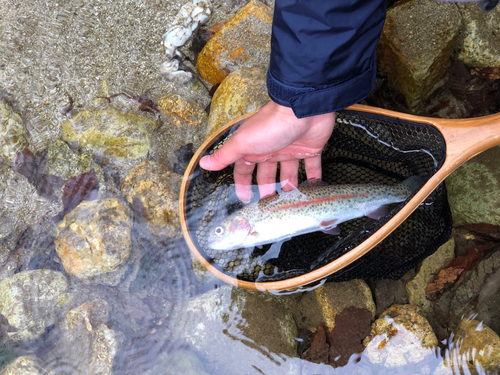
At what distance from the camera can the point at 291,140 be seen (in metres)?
2.97

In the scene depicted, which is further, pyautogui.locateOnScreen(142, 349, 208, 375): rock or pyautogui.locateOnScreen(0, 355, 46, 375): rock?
pyautogui.locateOnScreen(142, 349, 208, 375): rock

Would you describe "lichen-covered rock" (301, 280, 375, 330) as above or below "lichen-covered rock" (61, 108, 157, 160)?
below

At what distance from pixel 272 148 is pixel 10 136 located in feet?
9.00

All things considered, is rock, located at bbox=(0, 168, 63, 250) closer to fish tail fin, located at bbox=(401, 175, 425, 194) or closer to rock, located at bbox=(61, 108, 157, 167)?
rock, located at bbox=(61, 108, 157, 167)

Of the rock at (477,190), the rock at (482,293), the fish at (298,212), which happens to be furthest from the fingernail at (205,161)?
the rock at (482,293)

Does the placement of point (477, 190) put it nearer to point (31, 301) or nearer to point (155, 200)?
point (155, 200)

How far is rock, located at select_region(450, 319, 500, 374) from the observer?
10.3ft

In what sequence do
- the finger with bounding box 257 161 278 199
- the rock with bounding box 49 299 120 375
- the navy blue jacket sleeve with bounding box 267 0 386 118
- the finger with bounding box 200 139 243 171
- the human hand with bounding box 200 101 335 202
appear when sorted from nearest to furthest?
the navy blue jacket sleeve with bounding box 267 0 386 118 < the human hand with bounding box 200 101 335 202 < the finger with bounding box 200 139 243 171 < the rock with bounding box 49 299 120 375 < the finger with bounding box 257 161 278 199

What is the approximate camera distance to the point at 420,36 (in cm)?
335

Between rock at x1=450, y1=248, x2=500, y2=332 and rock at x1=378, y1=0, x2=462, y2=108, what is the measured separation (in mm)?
1892

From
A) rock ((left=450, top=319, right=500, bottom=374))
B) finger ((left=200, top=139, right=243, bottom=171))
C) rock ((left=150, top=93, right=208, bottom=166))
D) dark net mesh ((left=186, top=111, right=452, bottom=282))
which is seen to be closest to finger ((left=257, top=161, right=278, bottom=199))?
dark net mesh ((left=186, top=111, right=452, bottom=282))

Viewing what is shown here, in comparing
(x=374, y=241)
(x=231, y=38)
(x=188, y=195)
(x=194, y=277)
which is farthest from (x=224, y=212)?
(x=231, y=38)

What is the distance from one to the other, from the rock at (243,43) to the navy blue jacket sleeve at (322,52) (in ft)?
5.09

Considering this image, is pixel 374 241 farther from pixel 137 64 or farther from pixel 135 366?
pixel 137 64
